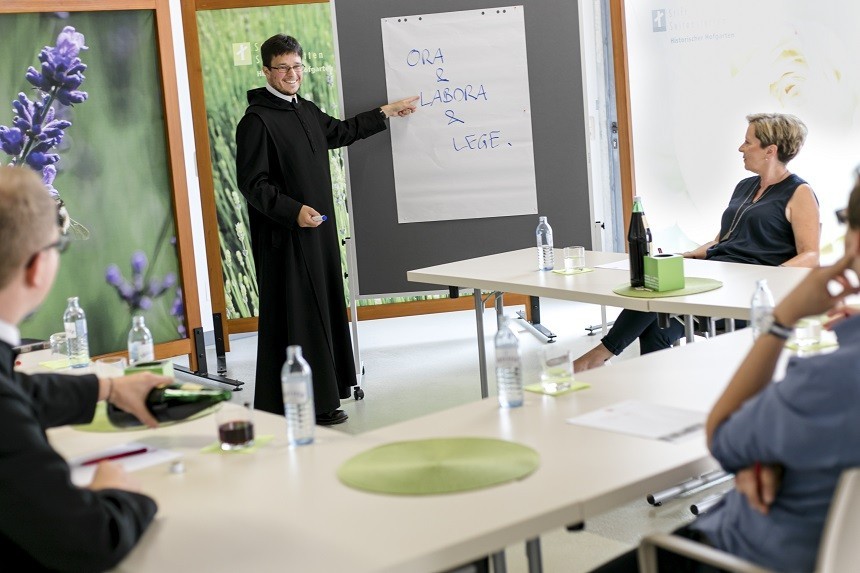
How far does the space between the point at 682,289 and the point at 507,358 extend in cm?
149

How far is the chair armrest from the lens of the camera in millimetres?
1685

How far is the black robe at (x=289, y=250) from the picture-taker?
500 centimetres

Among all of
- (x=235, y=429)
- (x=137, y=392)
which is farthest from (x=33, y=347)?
(x=235, y=429)

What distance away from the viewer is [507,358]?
2393 mm

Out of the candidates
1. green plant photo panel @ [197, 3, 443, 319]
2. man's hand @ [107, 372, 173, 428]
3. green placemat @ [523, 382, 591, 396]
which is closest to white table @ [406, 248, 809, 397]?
green placemat @ [523, 382, 591, 396]

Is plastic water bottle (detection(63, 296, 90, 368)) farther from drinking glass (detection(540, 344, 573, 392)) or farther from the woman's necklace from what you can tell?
the woman's necklace

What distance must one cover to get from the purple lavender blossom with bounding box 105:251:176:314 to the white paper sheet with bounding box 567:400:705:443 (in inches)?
171

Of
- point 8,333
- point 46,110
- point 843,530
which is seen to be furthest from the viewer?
point 46,110

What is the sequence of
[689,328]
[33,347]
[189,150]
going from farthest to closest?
[189,150] → [689,328] → [33,347]

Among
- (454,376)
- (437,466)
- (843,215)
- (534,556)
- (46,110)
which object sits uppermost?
(46,110)

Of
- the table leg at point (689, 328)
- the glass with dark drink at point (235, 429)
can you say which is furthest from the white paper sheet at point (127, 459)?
the table leg at point (689, 328)

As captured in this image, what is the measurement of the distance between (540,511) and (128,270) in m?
4.80

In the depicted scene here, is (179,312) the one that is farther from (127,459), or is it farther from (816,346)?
(816,346)

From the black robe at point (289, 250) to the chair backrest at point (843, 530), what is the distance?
11.9 ft
